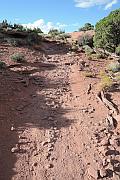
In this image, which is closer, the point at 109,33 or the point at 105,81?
the point at 105,81

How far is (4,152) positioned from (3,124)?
4.75 feet

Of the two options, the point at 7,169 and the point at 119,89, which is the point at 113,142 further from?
the point at 119,89

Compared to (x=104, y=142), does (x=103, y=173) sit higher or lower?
lower

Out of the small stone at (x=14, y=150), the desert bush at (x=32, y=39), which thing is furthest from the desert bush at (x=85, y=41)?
the small stone at (x=14, y=150)

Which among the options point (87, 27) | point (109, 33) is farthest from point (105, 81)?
point (87, 27)

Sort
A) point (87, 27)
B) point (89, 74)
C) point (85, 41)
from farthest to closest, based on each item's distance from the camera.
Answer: point (87, 27), point (85, 41), point (89, 74)

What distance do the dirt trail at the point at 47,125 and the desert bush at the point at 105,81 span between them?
39 cm

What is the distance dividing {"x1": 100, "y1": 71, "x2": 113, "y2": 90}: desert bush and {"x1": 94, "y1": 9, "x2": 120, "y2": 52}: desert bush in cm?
782

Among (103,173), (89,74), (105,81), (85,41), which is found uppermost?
(85,41)

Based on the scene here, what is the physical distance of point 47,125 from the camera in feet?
30.7

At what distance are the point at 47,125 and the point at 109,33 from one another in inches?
565

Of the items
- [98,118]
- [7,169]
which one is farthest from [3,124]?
[98,118]

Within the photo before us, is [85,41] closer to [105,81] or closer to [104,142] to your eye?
[105,81]

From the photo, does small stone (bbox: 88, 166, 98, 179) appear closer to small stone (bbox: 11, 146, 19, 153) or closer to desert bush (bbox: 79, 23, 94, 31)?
small stone (bbox: 11, 146, 19, 153)
